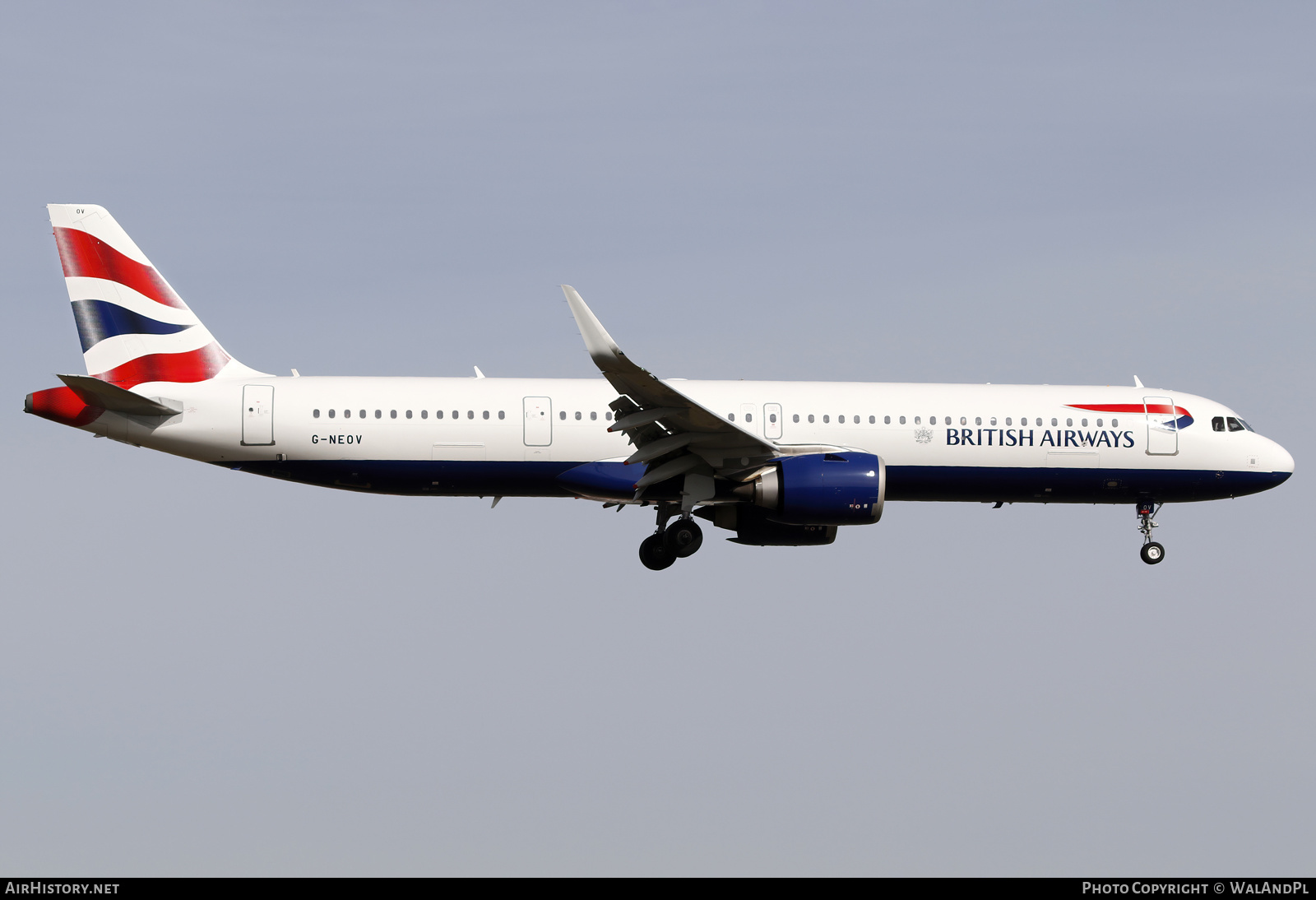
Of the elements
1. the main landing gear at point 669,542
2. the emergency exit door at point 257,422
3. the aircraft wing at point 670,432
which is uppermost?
the emergency exit door at point 257,422

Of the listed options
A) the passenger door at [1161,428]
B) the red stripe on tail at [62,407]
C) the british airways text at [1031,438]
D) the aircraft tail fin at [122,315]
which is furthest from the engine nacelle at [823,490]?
the red stripe on tail at [62,407]

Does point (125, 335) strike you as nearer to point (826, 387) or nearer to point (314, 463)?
point (314, 463)

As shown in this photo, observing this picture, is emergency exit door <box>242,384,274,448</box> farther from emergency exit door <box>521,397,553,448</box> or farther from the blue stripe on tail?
emergency exit door <box>521,397,553,448</box>

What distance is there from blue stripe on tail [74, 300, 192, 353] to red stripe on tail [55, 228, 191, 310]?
0.53 meters

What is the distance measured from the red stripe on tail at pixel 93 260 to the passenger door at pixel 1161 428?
68.7 feet

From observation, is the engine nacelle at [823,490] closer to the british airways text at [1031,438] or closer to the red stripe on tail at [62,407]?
the british airways text at [1031,438]

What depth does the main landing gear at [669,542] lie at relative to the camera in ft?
90.3

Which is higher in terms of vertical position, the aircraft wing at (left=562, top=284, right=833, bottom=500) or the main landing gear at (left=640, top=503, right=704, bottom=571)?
the aircraft wing at (left=562, top=284, right=833, bottom=500)

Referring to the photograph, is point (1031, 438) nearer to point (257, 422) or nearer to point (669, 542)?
point (669, 542)

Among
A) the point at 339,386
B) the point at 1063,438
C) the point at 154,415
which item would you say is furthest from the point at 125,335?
the point at 1063,438

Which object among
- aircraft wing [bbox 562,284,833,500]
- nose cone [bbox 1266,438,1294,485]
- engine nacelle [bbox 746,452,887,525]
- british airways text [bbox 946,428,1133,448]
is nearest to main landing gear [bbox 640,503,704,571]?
aircraft wing [bbox 562,284,833,500]

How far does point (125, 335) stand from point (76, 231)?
237 cm

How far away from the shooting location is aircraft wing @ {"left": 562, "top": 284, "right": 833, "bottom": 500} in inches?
925

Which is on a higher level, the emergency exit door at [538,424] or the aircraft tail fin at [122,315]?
the aircraft tail fin at [122,315]
